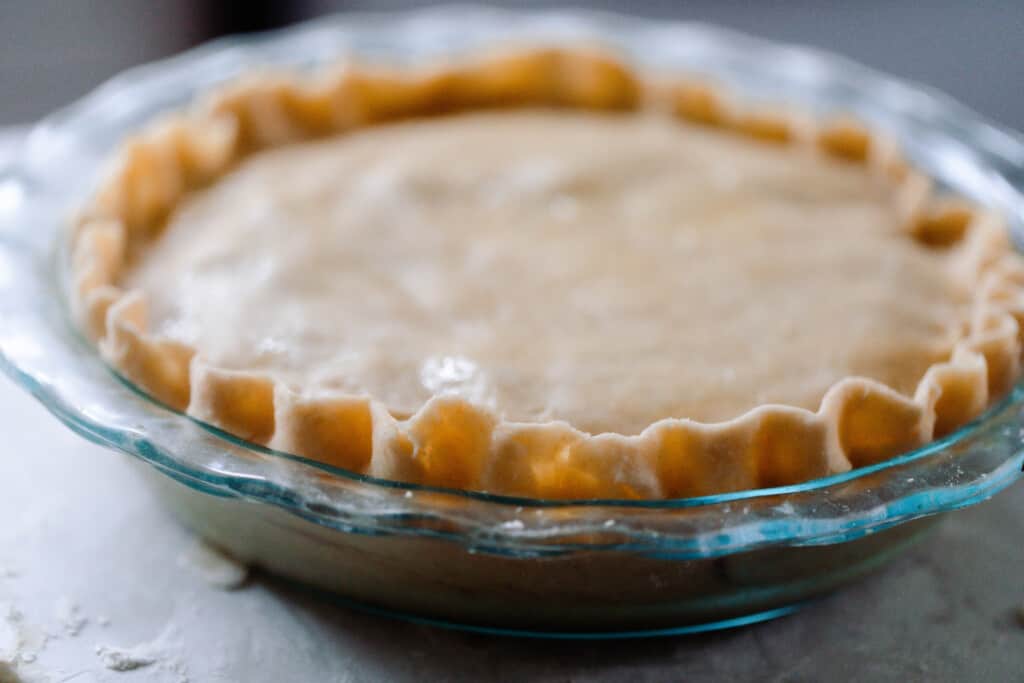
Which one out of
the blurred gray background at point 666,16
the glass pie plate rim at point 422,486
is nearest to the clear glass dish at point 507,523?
the glass pie plate rim at point 422,486

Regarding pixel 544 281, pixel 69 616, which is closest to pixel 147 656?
pixel 69 616

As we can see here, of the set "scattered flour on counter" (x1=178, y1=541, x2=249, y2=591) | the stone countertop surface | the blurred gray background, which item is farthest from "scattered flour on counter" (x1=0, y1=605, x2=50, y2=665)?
the blurred gray background

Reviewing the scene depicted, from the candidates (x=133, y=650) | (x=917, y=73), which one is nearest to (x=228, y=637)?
(x=133, y=650)

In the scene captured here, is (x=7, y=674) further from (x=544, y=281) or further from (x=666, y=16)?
(x=666, y=16)

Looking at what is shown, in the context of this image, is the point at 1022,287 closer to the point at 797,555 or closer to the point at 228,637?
the point at 797,555

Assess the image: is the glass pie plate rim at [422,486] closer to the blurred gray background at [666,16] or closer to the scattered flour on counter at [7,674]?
the scattered flour on counter at [7,674]

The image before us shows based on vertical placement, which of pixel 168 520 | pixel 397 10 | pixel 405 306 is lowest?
pixel 397 10
